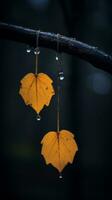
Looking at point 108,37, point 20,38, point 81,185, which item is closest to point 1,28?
point 20,38

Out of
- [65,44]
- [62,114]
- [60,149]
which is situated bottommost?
[60,149]

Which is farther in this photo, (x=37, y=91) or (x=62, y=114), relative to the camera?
(x=62, y=114)

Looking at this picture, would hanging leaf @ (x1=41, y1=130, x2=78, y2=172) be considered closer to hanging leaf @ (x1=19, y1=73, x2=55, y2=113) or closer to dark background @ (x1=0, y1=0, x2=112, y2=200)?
hanging leaf @ (x1=19, y1=73, x2=55, y2=113)

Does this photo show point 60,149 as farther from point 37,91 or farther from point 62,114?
point 62,114

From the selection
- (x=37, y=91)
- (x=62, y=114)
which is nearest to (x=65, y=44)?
(x=37, y=91)

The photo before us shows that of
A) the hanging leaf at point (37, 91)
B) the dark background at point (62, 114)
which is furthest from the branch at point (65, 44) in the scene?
the dark background at point (62, 114)
